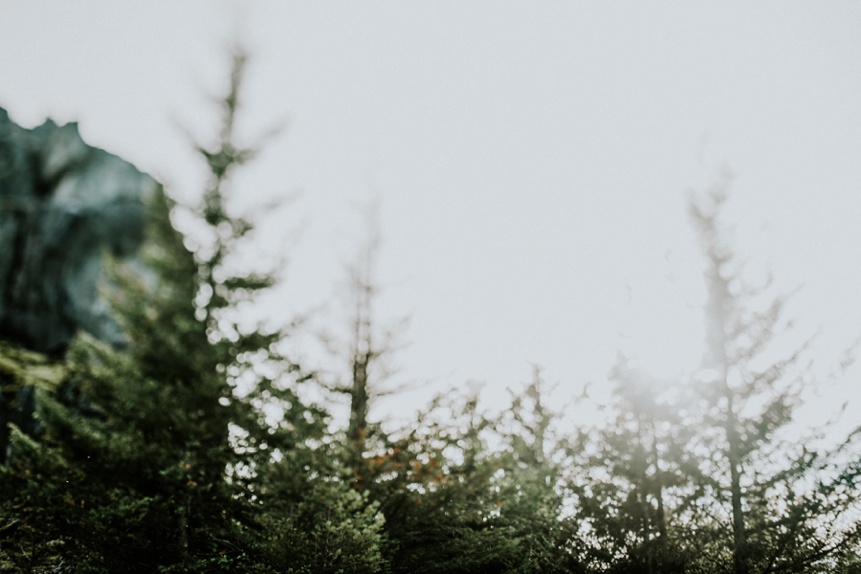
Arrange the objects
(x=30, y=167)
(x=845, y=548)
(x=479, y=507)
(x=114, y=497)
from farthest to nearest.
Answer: (x=30, y=167), (x=479, y=507), (x=845, y=548), (x=114, y=497)

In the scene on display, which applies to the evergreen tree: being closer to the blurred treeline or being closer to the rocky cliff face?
the blurred treeline

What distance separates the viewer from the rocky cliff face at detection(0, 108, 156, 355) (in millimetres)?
25609

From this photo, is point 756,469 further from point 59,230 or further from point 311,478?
point 59,230

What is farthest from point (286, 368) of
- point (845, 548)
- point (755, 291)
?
point (755, 291)

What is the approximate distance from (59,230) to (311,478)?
30.3 metres

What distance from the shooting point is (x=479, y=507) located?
747 centimetres

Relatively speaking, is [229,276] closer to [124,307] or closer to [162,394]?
[124,307]

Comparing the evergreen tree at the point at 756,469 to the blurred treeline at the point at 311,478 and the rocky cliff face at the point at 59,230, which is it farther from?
the rocky cliff face at the point at 59,230

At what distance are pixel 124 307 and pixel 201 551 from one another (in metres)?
4.10

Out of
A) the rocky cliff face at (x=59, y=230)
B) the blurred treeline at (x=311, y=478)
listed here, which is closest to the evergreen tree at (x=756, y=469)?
the blurred treeline at (x=311, y=478)

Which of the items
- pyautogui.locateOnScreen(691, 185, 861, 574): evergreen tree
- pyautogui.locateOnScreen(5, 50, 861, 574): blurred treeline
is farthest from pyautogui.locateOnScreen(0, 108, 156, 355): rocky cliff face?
pyautogui.locateOnScreen(691, 185, 861, 574): evergreen tree

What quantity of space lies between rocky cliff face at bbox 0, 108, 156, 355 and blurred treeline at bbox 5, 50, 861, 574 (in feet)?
67.4

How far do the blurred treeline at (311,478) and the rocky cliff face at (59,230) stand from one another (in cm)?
2055

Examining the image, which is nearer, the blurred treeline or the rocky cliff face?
the blurred treeline
